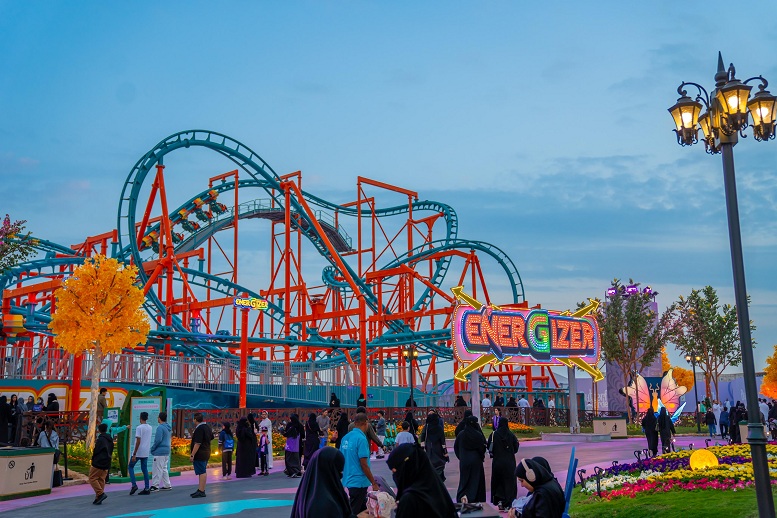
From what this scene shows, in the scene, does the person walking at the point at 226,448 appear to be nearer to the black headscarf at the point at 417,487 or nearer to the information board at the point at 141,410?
the information board at the point at 141,410

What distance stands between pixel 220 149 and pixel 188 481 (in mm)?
22705

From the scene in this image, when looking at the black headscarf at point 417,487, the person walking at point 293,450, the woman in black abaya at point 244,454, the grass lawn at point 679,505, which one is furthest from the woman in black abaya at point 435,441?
the black headscarf at point 417,487

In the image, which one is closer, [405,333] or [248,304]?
[248,304]

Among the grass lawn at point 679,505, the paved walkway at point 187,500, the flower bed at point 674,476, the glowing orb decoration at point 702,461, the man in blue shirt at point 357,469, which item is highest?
the man in blue shirt at point 357,469

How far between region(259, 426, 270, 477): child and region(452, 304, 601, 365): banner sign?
11.2 metres

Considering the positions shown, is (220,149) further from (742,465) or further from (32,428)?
(742,465)

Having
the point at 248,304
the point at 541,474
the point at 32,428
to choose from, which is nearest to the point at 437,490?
the point at 541,474

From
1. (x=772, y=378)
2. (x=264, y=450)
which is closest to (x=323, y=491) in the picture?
(x=264, y=450)

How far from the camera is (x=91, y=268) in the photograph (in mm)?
21938

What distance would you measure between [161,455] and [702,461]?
32.5ft

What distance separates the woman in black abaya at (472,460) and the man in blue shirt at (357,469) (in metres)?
3.15

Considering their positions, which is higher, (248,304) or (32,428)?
(248,304)

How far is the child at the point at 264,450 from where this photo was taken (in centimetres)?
1933

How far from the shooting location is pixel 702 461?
44.0 ft
